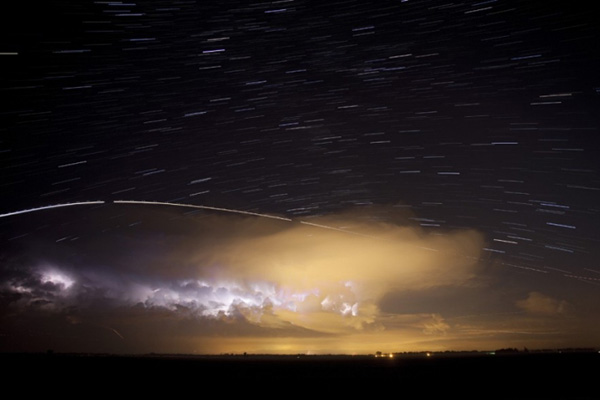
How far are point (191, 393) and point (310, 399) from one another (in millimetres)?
8701

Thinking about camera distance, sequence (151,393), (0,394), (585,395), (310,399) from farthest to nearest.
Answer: (151,393)
(0,394)
(310,399)
(585,395)

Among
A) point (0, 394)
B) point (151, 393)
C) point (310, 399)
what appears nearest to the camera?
point (310, 399)

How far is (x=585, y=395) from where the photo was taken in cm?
2372

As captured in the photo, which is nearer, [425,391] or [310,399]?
[310,399]

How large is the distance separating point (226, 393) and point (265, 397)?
389 cm

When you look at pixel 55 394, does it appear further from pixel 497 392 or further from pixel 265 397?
pixel 497 392

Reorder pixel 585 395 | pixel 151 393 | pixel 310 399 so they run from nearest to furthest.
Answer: pixel 585 395
pixel 310 399
pixel 151 393

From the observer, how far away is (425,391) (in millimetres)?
29328

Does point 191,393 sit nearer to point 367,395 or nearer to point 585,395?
point 367,395

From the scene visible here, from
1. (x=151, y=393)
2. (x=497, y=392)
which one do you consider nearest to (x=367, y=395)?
(x=497, y=392)

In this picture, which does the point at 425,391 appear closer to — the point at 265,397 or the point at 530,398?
the point at 530,398

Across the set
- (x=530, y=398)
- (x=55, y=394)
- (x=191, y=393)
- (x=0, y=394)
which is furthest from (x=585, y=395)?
(x=0, y=394)

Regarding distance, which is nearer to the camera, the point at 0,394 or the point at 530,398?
the point at 530,398

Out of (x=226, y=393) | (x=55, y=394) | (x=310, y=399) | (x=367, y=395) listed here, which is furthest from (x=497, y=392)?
(x=55, y=394)
